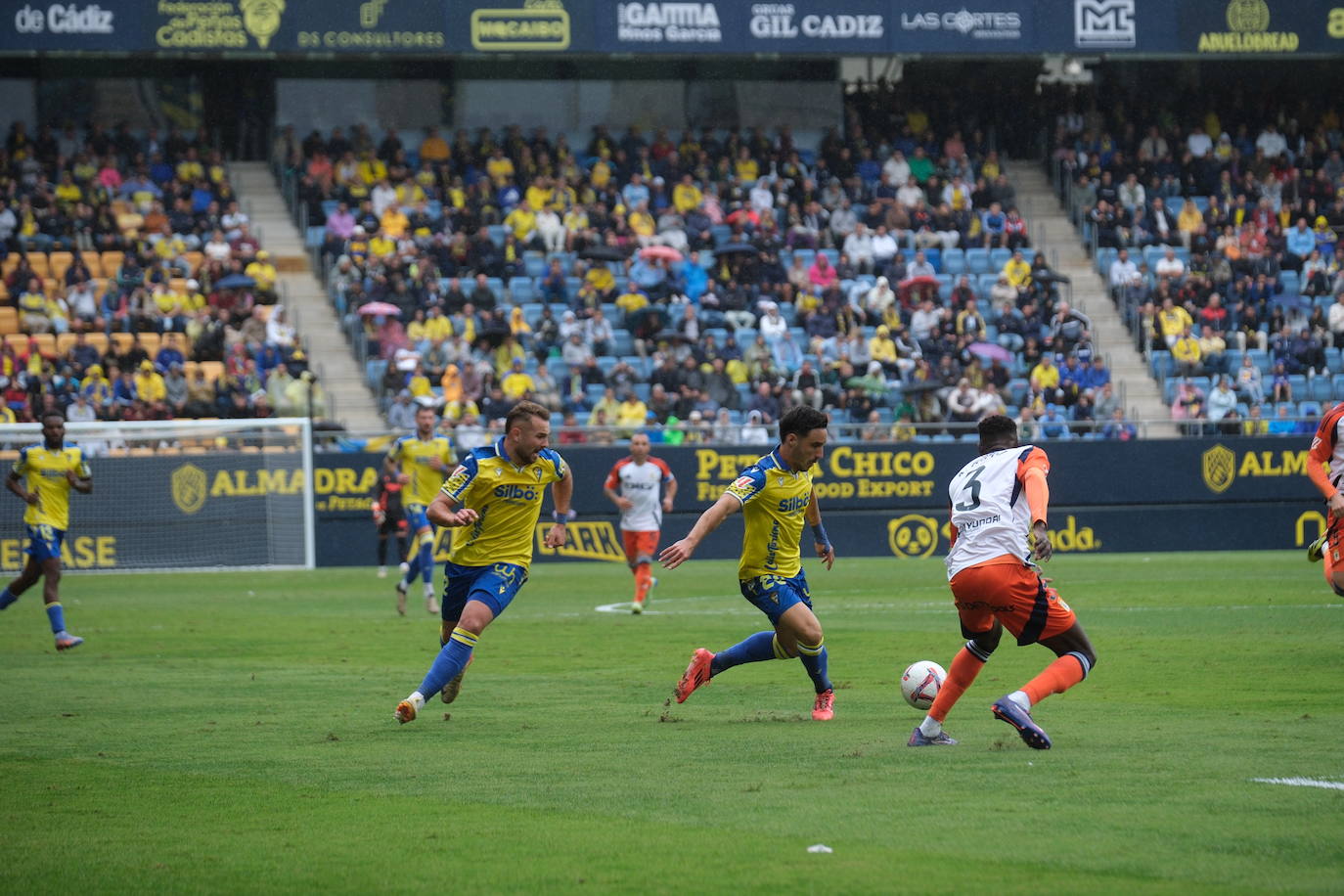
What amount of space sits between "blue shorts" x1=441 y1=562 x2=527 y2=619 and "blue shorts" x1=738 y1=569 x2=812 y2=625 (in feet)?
5.19

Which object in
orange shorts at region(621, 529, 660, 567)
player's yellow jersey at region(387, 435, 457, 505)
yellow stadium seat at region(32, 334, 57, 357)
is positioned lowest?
orange shorts at region(621, 529, 660, 567)

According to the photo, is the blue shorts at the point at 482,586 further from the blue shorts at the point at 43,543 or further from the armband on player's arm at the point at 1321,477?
the blue shorts at the point at 43,543

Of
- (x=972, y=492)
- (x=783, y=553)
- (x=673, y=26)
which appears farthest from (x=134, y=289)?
(x=972, y=492)

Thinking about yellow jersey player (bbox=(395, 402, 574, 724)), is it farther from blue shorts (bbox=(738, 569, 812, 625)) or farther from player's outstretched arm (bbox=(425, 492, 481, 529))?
blue shorts (bbox=(738, 569, 812, 625))

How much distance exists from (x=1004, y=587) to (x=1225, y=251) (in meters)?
32.3

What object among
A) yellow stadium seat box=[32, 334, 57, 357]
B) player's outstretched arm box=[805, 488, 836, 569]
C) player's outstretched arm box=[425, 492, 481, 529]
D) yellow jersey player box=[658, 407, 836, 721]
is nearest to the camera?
player's outstretched arm box=[425, 492, 481, 529]

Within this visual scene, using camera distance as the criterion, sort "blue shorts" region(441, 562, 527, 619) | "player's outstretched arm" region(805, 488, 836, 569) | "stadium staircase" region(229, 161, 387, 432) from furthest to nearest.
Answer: "stadium staircase" region(229, 161, 387, 432)
"player's outstretched arm" region(805, 488, 836, 569)
"blue shorts" region(441, 562, 527, 619)

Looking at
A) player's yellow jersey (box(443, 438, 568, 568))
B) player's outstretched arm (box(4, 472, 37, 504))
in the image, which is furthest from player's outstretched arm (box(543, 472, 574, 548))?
player's outstretched arm (box(4, 472, 37, 504))

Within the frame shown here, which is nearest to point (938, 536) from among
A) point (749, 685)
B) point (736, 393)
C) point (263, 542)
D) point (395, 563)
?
point (736, 393)

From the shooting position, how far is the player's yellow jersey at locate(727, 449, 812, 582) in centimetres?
1128

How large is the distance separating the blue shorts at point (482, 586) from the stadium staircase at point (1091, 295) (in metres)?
22.8

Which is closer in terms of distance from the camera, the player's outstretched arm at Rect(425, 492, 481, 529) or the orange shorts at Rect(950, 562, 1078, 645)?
the orange shorts at Rect(950, 562, 1078, 645)

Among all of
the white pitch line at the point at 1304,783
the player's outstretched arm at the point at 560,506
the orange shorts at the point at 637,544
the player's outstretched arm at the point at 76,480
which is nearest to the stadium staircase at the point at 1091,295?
the orange shorts at the point at 637,544

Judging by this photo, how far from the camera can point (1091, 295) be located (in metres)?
40.2
